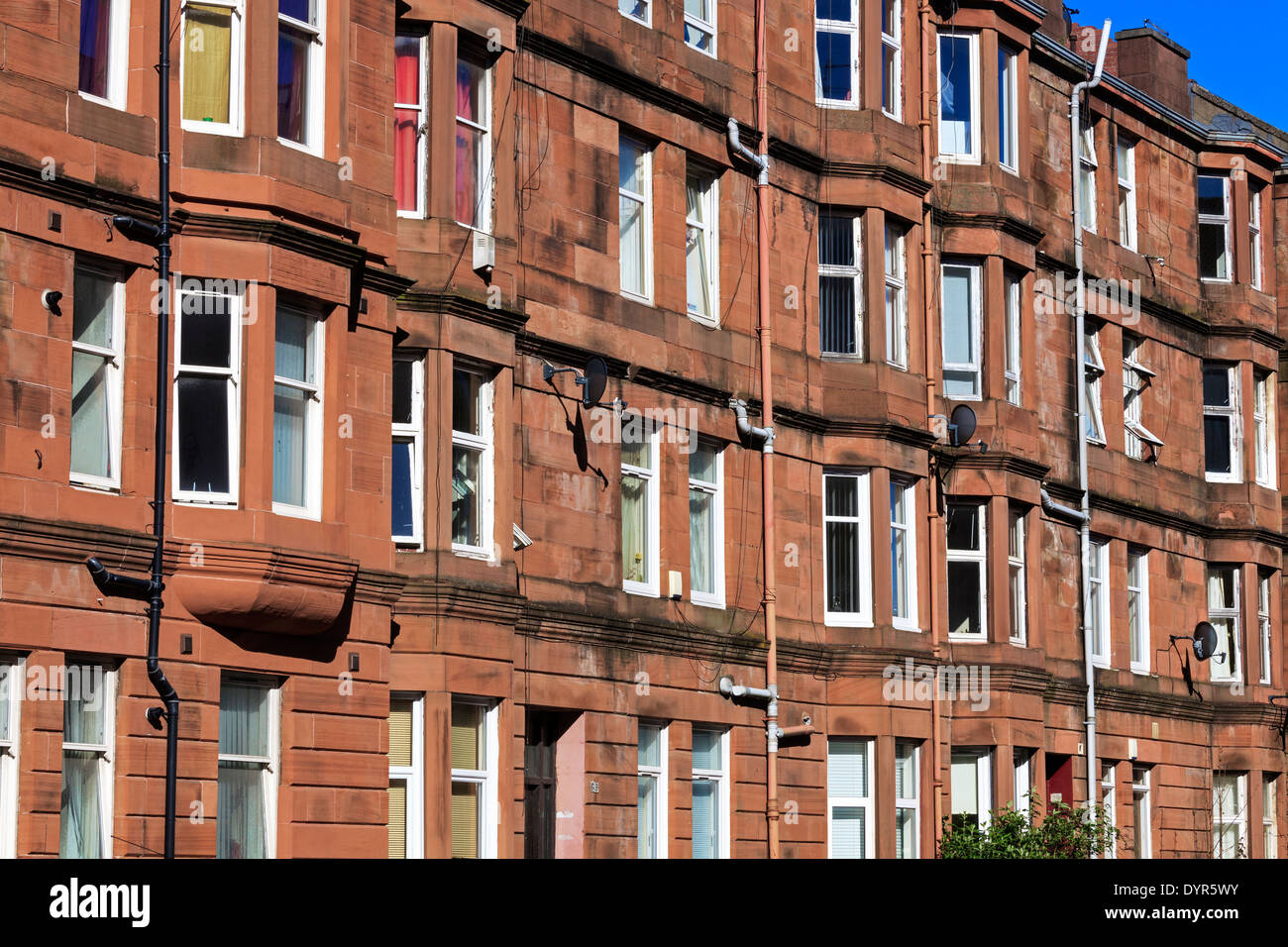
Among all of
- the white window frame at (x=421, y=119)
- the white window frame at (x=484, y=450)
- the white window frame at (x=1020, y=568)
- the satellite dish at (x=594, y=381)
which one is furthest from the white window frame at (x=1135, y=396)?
the white window frame at (x=421, y=119)

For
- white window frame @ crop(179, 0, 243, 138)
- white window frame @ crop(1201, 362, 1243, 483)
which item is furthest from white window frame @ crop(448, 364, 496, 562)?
white window frame @ crop(1201, 362, 1243, 483)

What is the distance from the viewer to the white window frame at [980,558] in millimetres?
31000

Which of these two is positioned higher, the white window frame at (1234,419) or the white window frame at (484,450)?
the white window frame at (1234,419)

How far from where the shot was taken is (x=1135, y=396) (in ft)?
121

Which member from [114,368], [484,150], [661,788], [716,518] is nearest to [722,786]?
[661,788]

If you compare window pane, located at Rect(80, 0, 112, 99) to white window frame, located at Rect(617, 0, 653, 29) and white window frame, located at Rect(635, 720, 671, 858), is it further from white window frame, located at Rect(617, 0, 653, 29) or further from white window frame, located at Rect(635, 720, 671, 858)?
white window frame, located at Rect(635, 720, 671, 858)

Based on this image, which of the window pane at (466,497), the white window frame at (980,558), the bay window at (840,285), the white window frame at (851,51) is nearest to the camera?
the window pane at (466,497)

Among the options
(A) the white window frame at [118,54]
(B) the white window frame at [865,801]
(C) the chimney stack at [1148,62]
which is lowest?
(B) the white window frame at [865,801]

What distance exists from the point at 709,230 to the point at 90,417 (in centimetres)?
1124

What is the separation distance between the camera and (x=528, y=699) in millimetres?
22984

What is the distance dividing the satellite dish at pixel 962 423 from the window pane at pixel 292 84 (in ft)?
41.5

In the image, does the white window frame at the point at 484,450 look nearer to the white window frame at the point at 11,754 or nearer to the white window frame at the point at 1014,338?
the white window frame at the point at 11,754

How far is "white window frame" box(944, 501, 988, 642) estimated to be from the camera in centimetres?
3100

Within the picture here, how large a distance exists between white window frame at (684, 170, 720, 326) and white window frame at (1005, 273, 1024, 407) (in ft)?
22.1
